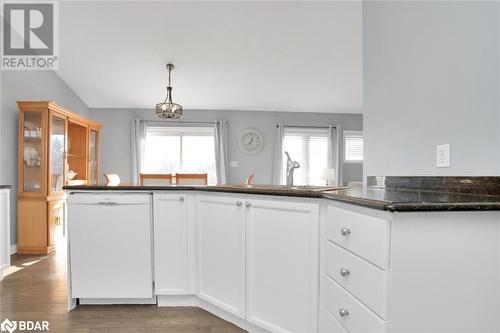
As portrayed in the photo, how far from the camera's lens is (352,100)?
5.21 meters

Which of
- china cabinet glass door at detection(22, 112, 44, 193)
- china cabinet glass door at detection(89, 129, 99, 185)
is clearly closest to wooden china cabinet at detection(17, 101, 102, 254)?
china cabinet glass door at detection(22, 112, 44, 193)

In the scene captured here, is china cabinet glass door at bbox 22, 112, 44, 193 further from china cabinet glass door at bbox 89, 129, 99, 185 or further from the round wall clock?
the round wall clock

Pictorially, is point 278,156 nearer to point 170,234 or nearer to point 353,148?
point 353,148

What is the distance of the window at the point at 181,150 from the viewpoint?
18.3ft

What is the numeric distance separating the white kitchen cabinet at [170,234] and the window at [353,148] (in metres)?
4.81

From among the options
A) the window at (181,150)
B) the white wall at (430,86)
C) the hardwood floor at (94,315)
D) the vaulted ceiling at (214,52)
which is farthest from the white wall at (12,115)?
the white wall at (430,86)

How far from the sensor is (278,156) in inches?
221

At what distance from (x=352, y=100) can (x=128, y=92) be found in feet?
13.6

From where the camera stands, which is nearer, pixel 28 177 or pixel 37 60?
pixel 28 177

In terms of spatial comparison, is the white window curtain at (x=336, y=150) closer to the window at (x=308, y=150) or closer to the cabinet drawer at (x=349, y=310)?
the window at (x=308, y=150)

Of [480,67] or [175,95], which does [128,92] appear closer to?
[175,95]

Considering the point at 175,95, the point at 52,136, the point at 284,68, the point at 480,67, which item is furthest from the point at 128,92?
the point at 480,67

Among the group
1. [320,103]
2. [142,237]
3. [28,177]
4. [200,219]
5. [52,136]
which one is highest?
[320,103]
